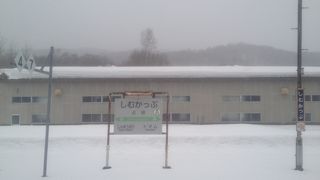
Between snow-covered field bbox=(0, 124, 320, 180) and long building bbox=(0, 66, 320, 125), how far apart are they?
26.6 ft

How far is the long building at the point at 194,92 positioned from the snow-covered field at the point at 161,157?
8112mm

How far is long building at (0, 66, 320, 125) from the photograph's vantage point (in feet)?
115

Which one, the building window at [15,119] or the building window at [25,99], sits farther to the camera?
the building window at [15,119]

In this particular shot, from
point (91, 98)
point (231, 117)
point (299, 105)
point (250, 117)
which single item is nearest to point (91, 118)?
point (91, 98)

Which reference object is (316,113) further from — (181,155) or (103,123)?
(181,155)

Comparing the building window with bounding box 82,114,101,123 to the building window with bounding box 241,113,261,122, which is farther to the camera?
the building window with bounding box 82,114,101,123

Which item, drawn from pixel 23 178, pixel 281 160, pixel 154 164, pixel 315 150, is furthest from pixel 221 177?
pixel 315 150

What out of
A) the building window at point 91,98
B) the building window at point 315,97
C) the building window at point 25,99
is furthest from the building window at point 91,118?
the building window at point 315,97

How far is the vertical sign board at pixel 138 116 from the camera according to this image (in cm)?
1453

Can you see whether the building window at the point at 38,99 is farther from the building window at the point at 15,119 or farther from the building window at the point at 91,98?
the building window at the point at 91,98

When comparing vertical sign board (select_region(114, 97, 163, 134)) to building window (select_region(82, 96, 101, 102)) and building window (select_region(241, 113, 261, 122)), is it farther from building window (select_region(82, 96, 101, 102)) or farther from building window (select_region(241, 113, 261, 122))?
building window (select_region(241, 113, 261, 122))

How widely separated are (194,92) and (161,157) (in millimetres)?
18277

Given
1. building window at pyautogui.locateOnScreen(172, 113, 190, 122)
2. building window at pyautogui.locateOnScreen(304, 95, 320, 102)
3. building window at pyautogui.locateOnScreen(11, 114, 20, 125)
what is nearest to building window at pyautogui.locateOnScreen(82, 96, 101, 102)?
building window at pyautogui.locateOnScreen(11, 114, 20, 125)

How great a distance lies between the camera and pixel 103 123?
1411 inches
